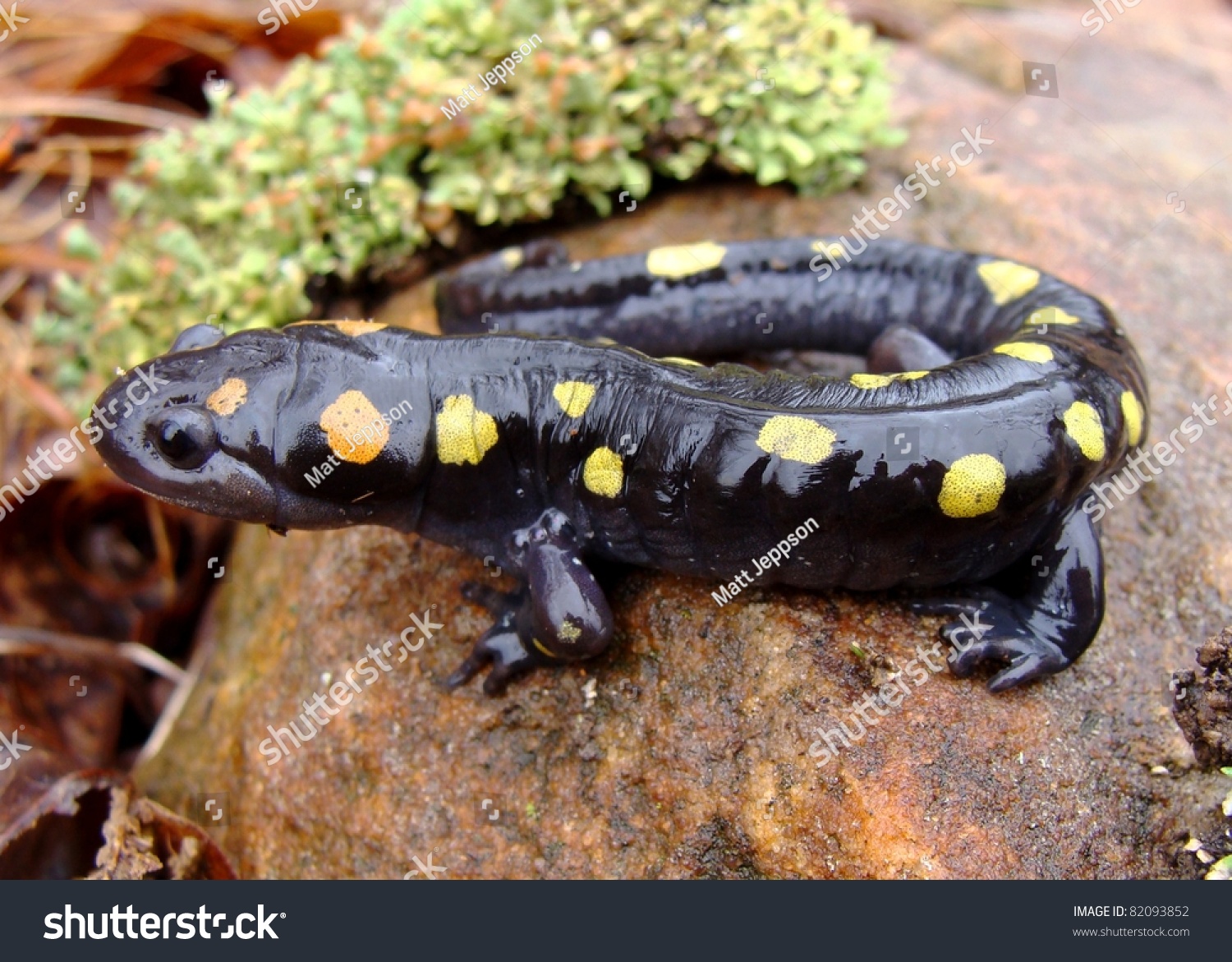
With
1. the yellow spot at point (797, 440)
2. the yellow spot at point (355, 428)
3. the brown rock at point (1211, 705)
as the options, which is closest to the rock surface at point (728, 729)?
the brown rock at point (1211, 705)

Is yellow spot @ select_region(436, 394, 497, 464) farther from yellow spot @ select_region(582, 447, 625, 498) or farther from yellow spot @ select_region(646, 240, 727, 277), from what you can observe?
yellow spot @ select_region(646, 240, 727, 277)

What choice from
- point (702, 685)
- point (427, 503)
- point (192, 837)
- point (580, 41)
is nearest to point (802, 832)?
point (702, 685)

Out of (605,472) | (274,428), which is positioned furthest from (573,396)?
(274,428)

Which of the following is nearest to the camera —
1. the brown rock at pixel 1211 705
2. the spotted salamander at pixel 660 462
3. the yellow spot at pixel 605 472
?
the brown rock at pixel 1211 705

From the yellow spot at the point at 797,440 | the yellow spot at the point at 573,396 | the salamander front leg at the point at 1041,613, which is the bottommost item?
the salamander front leg at the point at 1041,613

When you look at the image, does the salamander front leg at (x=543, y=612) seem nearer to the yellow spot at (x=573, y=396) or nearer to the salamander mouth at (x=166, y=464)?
the yellow spot at (x=573, y=396)

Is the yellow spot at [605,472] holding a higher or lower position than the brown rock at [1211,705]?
higher
